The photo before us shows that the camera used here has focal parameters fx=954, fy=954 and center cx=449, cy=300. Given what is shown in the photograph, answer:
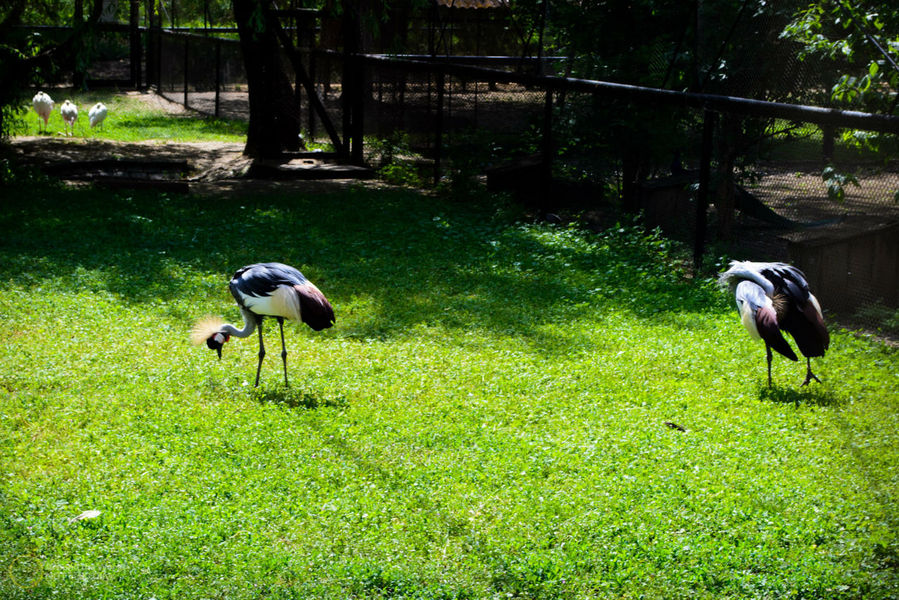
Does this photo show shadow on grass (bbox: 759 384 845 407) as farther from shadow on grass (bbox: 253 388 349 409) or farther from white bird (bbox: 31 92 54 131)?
white bird (bbox: 31 92 54 131)

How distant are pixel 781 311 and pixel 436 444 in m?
2.72

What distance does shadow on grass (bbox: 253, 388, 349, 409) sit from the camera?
6.84 m

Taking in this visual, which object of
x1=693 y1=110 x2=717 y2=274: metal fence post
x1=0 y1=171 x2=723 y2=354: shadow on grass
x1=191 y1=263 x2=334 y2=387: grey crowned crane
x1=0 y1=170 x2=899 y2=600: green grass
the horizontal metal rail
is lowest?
x1=0 y1=170 x2=899 y2=600: green grass

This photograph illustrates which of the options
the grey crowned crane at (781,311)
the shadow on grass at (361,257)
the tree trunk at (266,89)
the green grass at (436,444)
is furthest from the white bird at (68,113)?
the grey crowned crane at (781,311)

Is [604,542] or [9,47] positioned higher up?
[9,47]

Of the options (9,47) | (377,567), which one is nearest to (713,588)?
(377,567)

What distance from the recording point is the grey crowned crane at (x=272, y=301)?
695 centimetres

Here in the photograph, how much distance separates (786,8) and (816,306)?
Result: 5086 millimetres

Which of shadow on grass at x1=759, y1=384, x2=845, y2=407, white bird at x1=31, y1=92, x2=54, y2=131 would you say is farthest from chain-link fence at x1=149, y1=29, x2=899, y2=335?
white bird at x1=31, y1=92, x2=54, y2=131

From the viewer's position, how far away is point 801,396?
22.9 ft

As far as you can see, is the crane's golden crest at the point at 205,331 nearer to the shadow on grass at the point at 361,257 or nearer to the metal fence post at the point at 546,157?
the shadow on grass at the point at 361,257

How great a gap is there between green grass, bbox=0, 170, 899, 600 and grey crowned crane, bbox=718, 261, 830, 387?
0.45 meters

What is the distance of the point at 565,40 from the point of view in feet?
48.7

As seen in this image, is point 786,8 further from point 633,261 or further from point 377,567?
point 377,567
